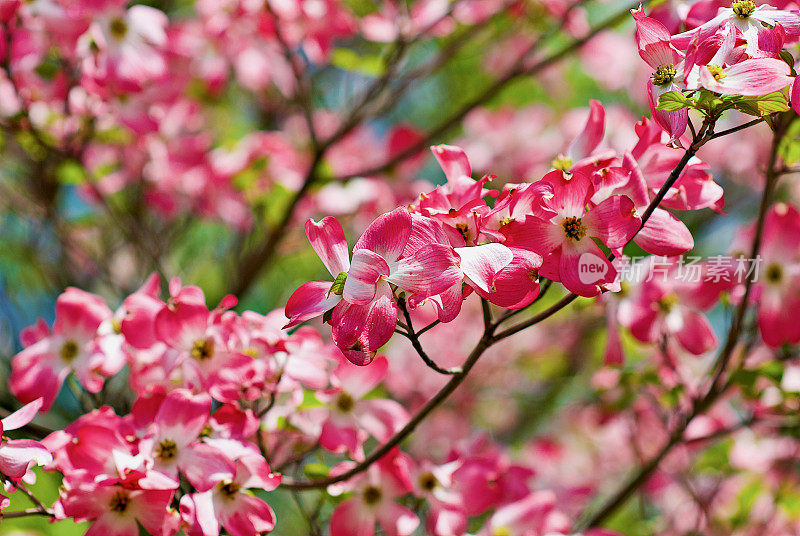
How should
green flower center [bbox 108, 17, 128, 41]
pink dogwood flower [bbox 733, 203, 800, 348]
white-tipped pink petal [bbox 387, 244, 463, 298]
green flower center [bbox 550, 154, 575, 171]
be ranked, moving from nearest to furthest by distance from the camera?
white-tipped pink petal [bbox 387, 244, 463, 298], green flower center [bbox 550, 154, 575, 171], pink dogwood flower [bbox 733, 203, 800, 348], green flower center [bbox 108, 17, 128, 41]

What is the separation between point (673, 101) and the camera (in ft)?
2.12

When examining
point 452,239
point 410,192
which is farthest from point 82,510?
point 410,192

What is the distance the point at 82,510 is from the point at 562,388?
6.03ft

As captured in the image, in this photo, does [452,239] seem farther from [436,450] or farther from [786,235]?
[436,450]

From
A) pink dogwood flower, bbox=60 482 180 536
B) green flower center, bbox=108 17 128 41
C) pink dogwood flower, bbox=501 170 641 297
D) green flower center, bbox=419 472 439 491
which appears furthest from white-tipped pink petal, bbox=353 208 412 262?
green flower center, bbox=108 17 128 41

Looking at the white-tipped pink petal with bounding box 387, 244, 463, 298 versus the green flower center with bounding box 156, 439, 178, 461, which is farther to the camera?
the green flower center with bounding box 156, 439, 178, 461

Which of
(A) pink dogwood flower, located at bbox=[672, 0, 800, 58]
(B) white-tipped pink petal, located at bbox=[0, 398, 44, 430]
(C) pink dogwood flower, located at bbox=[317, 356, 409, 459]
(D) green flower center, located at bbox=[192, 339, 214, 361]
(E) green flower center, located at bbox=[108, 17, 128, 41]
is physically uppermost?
(E) green flower center, located at bbox=[108, 17, 128, 41]

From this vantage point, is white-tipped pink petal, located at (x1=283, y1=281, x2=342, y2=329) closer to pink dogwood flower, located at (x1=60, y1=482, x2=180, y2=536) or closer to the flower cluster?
the flower cluster

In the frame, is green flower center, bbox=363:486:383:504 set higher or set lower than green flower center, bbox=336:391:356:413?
lower

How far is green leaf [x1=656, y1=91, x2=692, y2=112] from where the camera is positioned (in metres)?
0.64

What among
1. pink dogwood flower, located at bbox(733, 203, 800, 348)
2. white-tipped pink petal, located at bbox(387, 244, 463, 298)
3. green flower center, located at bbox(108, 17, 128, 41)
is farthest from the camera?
green flower center, located at bbox(108, 17, 128, 41)

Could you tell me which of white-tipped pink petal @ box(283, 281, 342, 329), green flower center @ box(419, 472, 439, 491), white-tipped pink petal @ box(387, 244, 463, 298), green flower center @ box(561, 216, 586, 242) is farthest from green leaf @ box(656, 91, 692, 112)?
green flower center @ box(419, 472, 439, 491)

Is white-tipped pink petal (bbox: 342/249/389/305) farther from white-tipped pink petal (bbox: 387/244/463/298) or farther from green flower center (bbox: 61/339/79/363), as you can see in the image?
green flower center (bbox: 61/339/79/363)

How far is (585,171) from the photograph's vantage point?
0.74 metres
